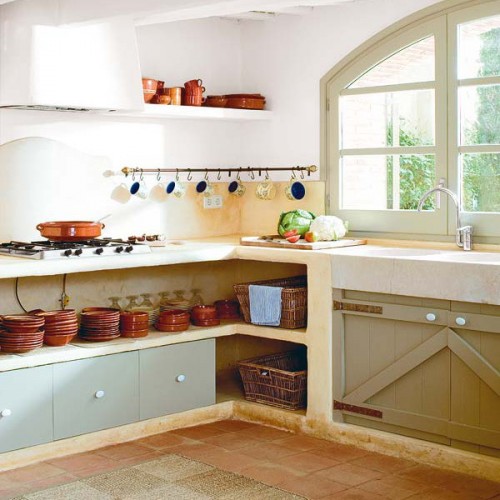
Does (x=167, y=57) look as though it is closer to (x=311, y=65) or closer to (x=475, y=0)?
(x=311, y=65)

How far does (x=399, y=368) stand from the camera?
15.8ft

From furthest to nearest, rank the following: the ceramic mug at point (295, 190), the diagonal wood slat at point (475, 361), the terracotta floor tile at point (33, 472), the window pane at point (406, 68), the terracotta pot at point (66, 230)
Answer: the ceramic mug at point (295, 190), the window pane at point (406, 68), the terracotta pot at point (66, 230), the terracotta floor tile at point (33, 472), the diagonal wood slat at point (475, 361)

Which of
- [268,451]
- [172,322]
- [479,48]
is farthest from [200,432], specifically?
[479,48]

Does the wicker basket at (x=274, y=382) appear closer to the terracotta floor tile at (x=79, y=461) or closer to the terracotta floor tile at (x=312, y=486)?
the terracotta floor tile at (x=312, y=486)

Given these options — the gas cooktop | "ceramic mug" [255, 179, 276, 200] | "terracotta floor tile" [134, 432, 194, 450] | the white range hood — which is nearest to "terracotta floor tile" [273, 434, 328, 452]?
"terracotta floor tile" [134, 432, 194, 450]

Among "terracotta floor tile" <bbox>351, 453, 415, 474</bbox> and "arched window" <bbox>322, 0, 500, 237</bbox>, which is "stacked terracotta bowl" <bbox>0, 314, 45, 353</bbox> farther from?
"arched window" <bbox>322, 0, 500, 237</bbox>

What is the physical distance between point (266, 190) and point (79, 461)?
239 centimetres

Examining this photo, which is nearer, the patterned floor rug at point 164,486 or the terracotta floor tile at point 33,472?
the patterned floor rug at point 164,486

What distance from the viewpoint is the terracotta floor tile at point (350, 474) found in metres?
4.46

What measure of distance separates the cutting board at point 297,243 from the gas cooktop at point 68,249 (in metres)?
0.74

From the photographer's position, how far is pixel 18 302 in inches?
206

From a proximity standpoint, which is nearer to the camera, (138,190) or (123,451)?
(123,451)

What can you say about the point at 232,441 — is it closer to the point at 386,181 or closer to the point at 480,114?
the point at 386,181

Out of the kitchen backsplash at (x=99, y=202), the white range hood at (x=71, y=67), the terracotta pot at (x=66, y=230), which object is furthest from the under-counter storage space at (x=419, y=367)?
the white range hood at (x=71, y=67)
